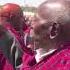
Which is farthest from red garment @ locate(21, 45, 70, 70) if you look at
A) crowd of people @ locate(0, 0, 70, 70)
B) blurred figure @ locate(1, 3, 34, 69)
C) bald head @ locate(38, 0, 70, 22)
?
blurred figure @ locate(1, 3, 34, 69)

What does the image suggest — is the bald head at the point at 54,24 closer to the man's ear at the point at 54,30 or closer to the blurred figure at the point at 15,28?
the man's ear at the point at 54,30

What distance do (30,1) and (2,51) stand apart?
2.26 m

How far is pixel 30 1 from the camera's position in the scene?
6.27m

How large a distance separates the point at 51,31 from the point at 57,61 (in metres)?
0.30

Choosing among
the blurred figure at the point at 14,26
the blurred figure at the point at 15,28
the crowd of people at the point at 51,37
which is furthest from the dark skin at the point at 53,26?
the blurred figure at the point at 14,26

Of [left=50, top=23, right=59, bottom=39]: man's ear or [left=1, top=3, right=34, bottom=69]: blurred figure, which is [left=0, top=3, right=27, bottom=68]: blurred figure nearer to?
[left=1, top=3, right=34, bottom=69]: blurred figure

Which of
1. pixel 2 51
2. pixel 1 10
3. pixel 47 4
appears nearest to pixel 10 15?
pixel 1 10

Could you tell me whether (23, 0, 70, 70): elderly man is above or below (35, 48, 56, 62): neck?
above

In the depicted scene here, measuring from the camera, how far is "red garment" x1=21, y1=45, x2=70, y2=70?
286 cm

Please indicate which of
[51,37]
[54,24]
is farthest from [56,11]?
[51,37]

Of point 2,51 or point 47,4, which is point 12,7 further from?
point 47,4

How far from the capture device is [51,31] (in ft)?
10.2

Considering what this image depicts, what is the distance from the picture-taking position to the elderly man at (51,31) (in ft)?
10.1

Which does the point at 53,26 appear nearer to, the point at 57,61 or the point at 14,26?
the point at 57,61
